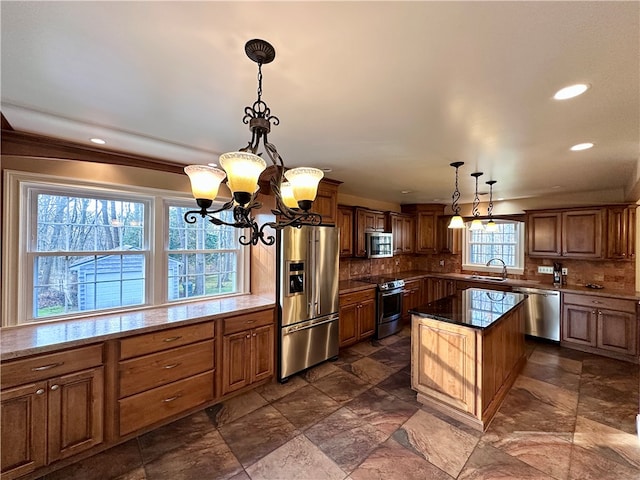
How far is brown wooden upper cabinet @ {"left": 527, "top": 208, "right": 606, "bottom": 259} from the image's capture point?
13.6 feet

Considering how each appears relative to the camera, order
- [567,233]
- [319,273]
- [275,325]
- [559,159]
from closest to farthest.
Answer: [559,159] → [275,325] → [319,273] → [567,233]

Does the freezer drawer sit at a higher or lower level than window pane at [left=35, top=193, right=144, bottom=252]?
lower

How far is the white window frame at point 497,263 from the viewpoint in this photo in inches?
205

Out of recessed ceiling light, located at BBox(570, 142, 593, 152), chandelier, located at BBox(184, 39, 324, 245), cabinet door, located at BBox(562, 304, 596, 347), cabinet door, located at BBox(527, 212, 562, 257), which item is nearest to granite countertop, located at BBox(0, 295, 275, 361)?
chandelier, located at BBox(184, 39, 324, 245)

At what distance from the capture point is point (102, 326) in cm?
229

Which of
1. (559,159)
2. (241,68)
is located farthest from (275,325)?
(559,159)

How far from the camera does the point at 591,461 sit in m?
2.00

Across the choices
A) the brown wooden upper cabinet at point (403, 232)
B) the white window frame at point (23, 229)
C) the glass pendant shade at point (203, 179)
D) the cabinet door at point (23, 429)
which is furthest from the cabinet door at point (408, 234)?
the cabinet door at point (23, 429)

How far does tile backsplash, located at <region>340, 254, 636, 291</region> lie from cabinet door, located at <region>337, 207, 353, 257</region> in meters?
0.36

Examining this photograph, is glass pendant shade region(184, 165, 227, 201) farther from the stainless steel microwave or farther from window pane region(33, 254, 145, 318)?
the stainless steel microwave

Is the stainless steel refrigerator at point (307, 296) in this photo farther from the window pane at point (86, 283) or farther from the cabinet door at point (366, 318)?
the window pane at point (86, 283)

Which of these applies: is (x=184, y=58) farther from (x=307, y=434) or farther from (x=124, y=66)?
(x=307, y=434)

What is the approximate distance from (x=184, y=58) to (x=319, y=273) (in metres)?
2.60

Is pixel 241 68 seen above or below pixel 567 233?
above
